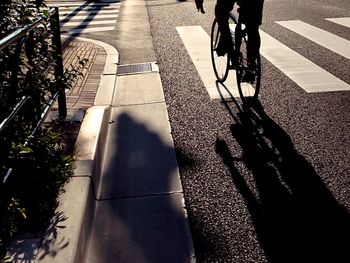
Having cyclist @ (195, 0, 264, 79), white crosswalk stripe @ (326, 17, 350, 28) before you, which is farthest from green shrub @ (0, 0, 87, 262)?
white crosswalk stripe @ (326, 17, 350, 28)

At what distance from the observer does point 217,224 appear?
2824 mm

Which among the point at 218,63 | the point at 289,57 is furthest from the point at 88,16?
the point at 289,57

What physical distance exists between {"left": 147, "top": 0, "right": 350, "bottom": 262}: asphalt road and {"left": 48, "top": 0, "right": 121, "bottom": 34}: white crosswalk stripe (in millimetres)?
4442

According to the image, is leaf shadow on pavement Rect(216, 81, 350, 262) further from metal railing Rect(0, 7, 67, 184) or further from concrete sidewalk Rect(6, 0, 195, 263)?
metal railing Rect(0, 7, 67, 184)

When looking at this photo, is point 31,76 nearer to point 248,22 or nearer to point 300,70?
point 248,22

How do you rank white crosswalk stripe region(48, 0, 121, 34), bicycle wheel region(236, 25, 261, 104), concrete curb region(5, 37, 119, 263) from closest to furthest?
concrete curb region(5, 37, 119, 263), bicycle wheel region(236, 25, 261, 104), white crosswalk stripe region(48, 0, 121, 34)

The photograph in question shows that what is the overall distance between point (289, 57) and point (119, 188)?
440 centimetres

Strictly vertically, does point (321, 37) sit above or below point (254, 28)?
below

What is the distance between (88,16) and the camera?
11758 mm

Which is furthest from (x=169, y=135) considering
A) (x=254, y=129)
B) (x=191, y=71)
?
(x=191, y=71)

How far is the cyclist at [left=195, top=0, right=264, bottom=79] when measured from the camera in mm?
4195

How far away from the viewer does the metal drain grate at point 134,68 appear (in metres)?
6.19

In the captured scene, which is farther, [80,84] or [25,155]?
[80,84]

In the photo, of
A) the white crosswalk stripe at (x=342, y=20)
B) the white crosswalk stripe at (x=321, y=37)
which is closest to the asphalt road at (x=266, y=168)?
the white crosswalk stripe at (x=321, y=37)
